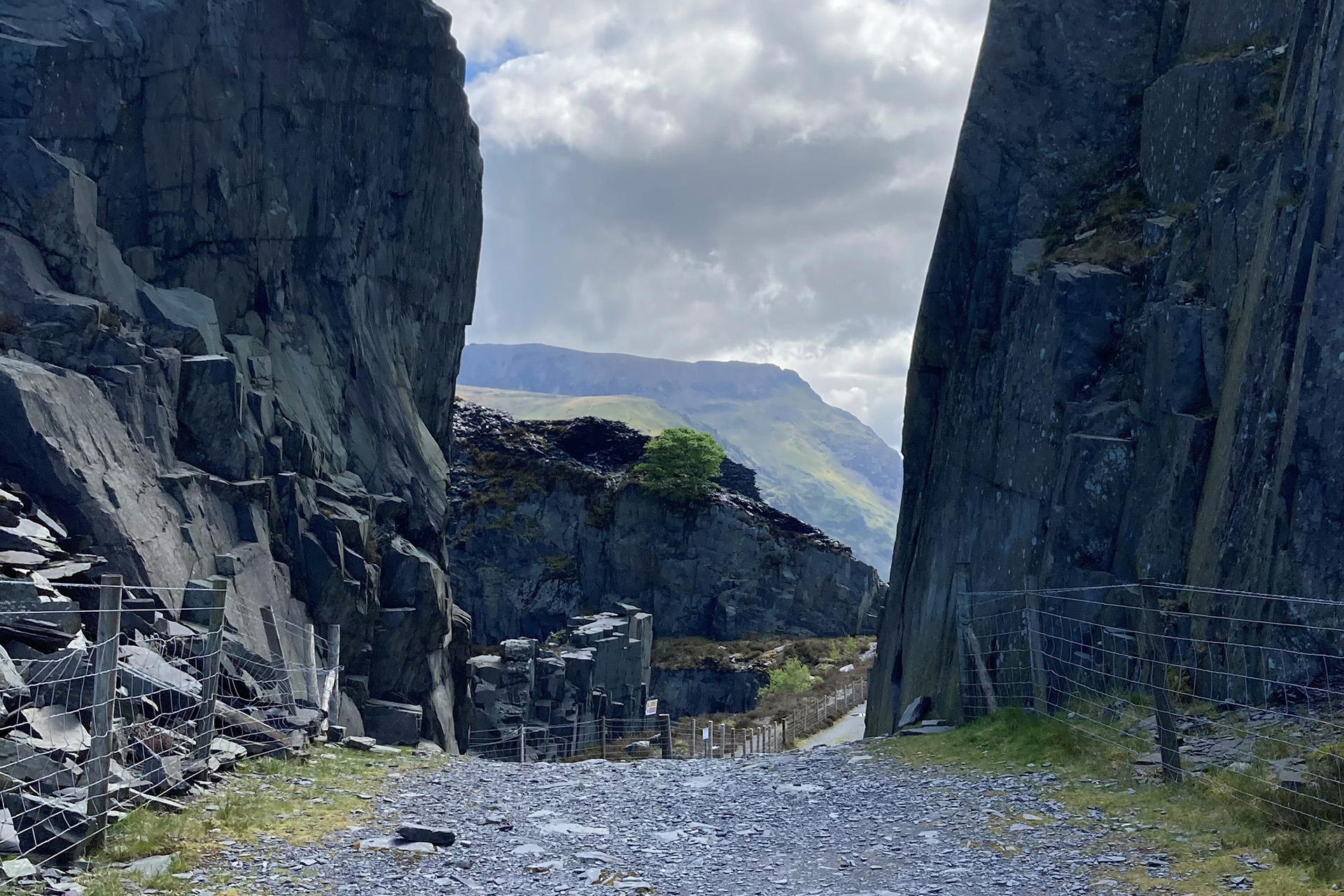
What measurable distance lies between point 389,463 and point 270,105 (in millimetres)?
13232

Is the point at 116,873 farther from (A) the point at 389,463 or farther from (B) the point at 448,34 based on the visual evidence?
(B) the point at 448,34

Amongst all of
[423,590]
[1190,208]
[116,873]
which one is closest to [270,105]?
[423,590]

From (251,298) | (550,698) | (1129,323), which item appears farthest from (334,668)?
(550,698)

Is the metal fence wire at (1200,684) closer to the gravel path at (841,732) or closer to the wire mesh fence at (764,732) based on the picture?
the wire mesh fence at (764,732)

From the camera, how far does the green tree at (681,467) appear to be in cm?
8025

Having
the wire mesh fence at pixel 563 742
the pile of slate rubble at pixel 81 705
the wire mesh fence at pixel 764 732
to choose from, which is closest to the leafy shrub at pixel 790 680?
the wire mesh fence at pixel 764 732

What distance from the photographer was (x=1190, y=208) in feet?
71.2

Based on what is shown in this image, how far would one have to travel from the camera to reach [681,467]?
269ft

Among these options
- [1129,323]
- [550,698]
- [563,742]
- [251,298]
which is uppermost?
[251,298]

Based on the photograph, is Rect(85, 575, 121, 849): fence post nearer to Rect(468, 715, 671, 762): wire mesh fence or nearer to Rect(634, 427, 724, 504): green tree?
Rect(468, 715, 671, 762): wire mesh fence

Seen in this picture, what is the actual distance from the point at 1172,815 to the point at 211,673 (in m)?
11.3

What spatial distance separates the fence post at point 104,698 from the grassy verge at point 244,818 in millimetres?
359

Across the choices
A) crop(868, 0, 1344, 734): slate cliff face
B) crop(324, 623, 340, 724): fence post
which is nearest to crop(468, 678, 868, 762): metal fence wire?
crop(868, 0, 1344, 734): slate cliff face

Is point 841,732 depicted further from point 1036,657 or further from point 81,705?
point 81,705
